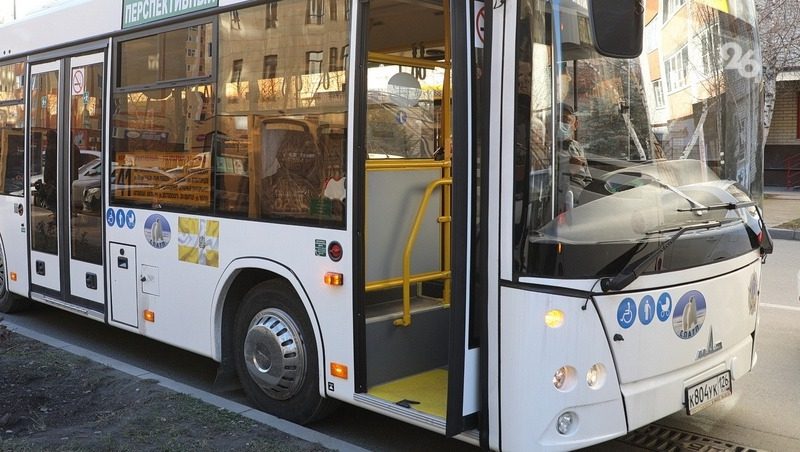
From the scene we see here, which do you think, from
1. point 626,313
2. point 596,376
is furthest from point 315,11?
point 596,376

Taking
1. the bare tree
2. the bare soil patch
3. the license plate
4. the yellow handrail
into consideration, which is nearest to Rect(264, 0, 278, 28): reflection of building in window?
the yellow handrail

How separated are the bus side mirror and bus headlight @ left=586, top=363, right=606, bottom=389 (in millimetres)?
1464

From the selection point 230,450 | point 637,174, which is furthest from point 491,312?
point 230,450

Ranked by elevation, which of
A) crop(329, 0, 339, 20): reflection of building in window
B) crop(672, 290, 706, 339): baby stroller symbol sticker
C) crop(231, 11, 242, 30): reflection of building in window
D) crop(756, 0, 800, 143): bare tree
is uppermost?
crop(756, 0, 800, 143): bare tree

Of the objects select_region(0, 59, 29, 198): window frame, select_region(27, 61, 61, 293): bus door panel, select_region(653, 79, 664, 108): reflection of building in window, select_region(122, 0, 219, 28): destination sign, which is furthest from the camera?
select_region(0, 59, 29, 198): window frame

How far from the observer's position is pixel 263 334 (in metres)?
5.44

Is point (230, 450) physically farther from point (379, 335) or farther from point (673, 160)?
point (673, 160)

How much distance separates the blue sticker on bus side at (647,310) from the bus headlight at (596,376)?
12.9 inches

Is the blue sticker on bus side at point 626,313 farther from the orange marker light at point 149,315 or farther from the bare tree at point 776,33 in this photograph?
the bare tree at point 776,33

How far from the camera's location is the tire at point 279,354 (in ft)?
17.2

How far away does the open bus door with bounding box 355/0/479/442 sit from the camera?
4.21 metres

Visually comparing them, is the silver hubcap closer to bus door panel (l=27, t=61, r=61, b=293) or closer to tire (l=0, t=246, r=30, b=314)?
bus door panel (l=27, t=61, r=61, b=293)

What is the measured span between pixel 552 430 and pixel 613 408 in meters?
0.33

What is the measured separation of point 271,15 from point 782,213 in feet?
52.4
